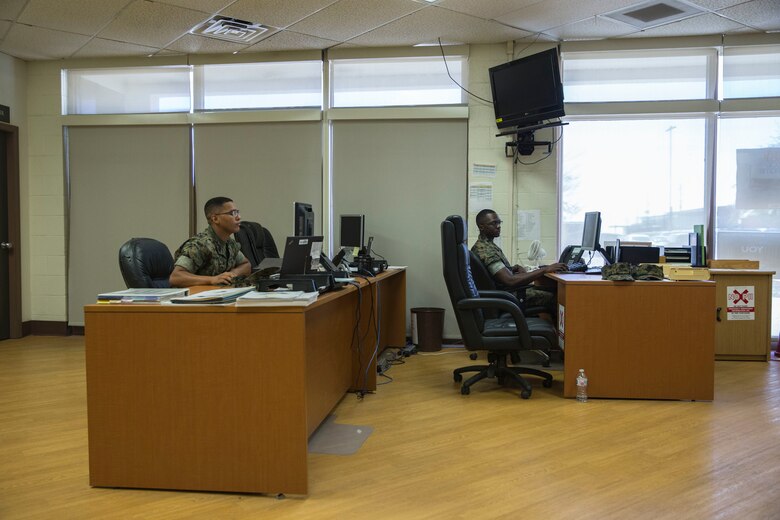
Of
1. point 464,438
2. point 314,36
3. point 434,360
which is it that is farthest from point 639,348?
point 314,36

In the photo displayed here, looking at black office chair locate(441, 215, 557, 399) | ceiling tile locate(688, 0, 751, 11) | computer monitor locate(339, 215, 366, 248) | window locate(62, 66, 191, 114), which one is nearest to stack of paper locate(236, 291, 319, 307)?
black office chair locate(441, 215, 557, 399)

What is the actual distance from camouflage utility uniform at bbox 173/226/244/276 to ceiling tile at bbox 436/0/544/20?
2.52 m

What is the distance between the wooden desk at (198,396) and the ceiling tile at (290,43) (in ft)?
12.1

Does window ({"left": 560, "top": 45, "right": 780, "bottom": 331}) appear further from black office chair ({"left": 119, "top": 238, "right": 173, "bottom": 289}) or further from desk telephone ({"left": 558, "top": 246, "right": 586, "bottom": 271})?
black office chair ({"left": 119, "top": 238, "right": 173, "bottom": 289})

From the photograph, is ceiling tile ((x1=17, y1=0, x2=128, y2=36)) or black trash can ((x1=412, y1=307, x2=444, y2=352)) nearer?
ceiling tile ((x1=17, y1=0, x2=128, y2=36))

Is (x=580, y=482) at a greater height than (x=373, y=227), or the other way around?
(x=373, y=227)

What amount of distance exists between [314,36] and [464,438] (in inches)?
154

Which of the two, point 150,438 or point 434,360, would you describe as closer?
point 150,438

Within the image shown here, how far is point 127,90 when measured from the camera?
5.99 meters

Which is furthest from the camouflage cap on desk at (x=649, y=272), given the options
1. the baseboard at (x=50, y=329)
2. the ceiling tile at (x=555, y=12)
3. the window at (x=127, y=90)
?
the baseboard at (x=50, y=329)

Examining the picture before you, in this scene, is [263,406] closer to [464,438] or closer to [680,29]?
[464,438]

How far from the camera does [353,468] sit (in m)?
2.52

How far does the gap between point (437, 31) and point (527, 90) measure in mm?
964

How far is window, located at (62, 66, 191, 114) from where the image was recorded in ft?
19.4
